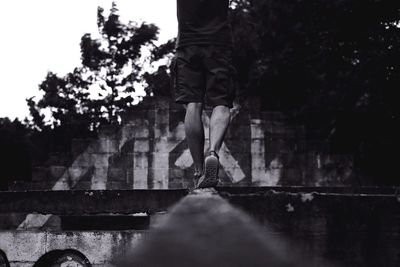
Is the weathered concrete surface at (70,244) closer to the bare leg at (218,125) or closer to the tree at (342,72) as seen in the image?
the bare leg at (218,125)

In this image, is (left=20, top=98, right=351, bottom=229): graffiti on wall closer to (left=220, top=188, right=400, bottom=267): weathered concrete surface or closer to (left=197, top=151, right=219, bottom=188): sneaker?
(left=197, top=151, right=219, bottom=188): sneaker

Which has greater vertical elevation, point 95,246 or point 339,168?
point 339,168

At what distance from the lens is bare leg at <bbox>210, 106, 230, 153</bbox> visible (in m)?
4.71

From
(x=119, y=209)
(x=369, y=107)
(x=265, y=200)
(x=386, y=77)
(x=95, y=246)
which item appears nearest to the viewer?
(x=265, y=200)

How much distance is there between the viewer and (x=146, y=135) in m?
15.0

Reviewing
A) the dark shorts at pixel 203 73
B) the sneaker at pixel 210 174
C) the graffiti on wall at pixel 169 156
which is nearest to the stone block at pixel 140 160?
the graffiti on wall at pixel 169 156

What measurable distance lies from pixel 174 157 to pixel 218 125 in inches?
396

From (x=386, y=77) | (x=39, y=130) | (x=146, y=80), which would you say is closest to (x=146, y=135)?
(x=386, y=77)

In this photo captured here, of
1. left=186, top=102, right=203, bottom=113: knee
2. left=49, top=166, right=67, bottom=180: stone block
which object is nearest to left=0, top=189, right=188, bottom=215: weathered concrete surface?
left=186, top=102, right=203, bottom=113: knee

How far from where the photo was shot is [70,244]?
4.79 m

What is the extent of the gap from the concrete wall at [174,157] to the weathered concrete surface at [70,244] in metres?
9.74

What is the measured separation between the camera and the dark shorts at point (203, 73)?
16.0 ft

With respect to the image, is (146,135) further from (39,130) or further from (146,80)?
(39,130)

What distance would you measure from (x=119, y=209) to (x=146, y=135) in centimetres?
952
